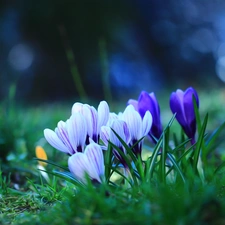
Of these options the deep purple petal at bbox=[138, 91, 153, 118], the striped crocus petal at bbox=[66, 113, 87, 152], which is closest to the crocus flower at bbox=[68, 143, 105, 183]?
the striped crocus petal at bbox=[66, 113, 87, 152]

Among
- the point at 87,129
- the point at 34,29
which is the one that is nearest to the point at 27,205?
the point at 87,129

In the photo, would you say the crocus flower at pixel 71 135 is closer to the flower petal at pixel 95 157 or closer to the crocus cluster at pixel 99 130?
the crocus cluster at pixel 99 130

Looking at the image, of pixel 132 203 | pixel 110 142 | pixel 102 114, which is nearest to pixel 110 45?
pixel 102 114

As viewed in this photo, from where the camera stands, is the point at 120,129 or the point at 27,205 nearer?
the point at 120,129

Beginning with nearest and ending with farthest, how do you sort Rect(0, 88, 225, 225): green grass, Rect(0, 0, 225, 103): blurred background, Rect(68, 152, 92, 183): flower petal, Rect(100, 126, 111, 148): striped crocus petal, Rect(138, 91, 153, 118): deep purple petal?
Rect(0, 88, 225, 225): green grass → Rect(68, 152, 92, 183): flower petal → Rect(100, 126, 111, 148): striped crocus petal → Rect(138, 91, 153, 118): deep purple petal → Rect(0, 0, 225, 103): blurred background

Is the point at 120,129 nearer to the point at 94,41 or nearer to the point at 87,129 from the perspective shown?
the point at 87,129

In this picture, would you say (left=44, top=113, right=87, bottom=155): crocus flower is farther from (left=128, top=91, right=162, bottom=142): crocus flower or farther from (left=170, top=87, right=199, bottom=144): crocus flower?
(left=170, top=87, right=199, bottom=144): crocus flower

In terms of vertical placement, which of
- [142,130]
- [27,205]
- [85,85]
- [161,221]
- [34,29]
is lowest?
[161,221]
